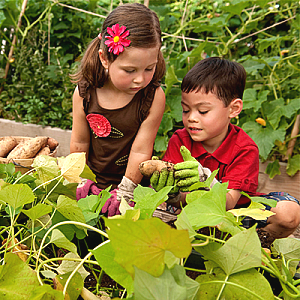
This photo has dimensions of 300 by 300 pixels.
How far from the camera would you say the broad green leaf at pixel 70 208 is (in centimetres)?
50

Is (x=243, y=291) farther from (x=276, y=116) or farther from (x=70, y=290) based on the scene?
(x=276, y=116)

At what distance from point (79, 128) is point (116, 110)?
0.77 ft

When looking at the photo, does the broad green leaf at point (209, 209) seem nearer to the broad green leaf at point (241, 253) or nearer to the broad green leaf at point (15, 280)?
the broad green leaf at point (241, 253)

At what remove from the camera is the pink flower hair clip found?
122 cm

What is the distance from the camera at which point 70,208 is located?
0.50 m

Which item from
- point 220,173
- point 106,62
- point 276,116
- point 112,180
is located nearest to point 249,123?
point 276,116

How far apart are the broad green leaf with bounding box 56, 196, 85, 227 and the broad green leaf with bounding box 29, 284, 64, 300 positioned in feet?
0.50

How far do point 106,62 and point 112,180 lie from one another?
0.70 metres

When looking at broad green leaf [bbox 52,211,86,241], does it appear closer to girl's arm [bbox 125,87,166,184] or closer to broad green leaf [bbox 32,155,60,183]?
broad green leaf [bbox 32,155,60,183]

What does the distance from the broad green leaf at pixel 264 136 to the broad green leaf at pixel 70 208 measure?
70.5 inches

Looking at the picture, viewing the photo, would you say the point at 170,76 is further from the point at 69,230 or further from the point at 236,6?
the point at 69,230

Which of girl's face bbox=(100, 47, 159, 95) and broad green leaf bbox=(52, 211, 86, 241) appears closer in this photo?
broad green leaf bbox=(52, 211, 86, 241)

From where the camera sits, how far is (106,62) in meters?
1.36

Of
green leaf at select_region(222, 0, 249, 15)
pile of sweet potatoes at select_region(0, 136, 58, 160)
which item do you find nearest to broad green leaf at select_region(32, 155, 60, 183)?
pile of sweet potatoes at select_region(0, 136, 58, 160)
